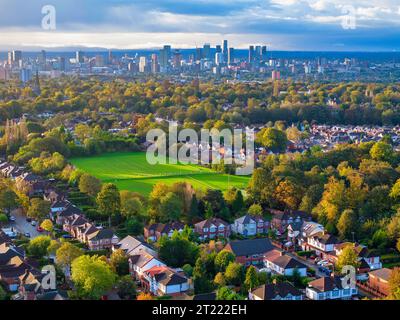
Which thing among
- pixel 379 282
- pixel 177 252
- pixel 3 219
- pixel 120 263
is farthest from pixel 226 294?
pixel 3 219

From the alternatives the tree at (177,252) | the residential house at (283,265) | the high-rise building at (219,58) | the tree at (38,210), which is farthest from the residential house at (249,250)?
the high-rise building at (219,58)

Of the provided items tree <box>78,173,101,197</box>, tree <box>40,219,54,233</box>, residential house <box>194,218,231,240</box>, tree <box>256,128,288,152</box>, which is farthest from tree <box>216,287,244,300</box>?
tree <box>256,128,288,152</box>

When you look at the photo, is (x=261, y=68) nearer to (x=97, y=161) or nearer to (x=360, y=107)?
(x=360, y=107)

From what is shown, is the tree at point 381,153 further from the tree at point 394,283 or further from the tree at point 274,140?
the tree at point 394,283

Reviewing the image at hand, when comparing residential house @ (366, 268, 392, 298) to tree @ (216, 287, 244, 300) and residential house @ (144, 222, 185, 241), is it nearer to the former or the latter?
tree @ (216, 287, 244, 300)

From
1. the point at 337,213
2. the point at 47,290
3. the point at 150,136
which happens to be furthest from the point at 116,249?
the point at 150,136

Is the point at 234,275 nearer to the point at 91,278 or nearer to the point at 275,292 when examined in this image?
the point at 275,292

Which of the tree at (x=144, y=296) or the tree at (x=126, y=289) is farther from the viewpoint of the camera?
the tree at (x=126, y=289)
